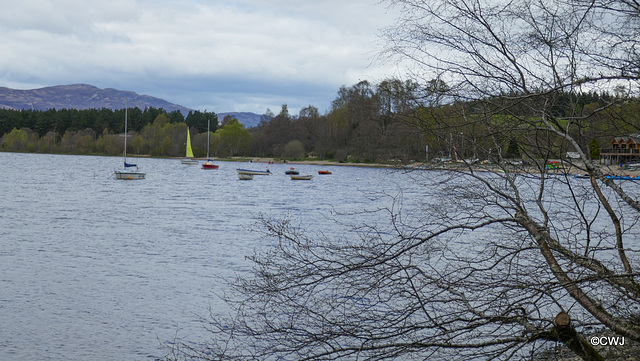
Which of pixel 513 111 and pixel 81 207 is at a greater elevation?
pixel 513 111

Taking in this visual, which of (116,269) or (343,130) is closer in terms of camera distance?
(116,269)

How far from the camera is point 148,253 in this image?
19.0m

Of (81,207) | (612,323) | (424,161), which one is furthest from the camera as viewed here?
(81,207)

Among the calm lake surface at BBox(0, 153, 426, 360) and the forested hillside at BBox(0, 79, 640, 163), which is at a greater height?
the forested hillside at BBox(0, 79, 640, 163)

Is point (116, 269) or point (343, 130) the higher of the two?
point (343, 130)

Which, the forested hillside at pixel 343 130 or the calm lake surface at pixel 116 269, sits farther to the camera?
the calm lake surface at pixel 116 269

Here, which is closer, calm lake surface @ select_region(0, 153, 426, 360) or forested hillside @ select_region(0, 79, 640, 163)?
forested hillside @ select_region(0, 79, 640, 163)

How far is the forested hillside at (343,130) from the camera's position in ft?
18.2

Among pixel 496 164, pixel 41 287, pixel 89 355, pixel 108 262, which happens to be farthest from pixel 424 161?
pixel 108 262

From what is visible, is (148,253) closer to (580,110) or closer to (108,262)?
(108,262)

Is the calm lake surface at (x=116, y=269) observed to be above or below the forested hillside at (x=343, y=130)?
below

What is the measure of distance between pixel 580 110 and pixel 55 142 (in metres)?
150

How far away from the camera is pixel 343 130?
91.4 metres

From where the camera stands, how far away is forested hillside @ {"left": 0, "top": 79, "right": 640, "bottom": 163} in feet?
18.2
